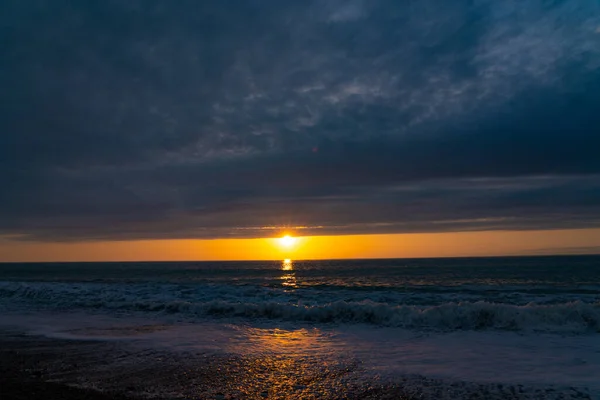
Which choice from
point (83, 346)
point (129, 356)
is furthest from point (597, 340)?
point (83, 346)

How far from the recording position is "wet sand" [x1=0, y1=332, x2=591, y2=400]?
805 centimetres

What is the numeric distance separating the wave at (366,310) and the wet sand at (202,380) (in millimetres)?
7648

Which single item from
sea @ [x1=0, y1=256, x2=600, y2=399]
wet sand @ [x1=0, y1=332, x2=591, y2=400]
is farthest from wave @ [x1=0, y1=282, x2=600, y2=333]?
wet sand @ [x1=0, y1=332, x2=591, y2=400]

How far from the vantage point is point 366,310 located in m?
18.7

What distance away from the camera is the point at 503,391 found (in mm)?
8312

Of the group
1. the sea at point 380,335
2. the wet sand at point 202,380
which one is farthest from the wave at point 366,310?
the wet sand at point 202,380

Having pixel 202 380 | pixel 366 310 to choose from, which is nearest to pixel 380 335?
pixel 366 310

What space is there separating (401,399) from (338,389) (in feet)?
3.90

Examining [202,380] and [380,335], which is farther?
[380,335]

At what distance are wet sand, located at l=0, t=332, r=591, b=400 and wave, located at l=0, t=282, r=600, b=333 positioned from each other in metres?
7.65

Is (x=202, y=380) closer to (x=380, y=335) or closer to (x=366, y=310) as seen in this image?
(x=380, y=335)

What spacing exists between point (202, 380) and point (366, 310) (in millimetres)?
10805

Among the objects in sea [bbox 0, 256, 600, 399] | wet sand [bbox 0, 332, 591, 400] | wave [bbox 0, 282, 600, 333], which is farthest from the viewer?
wave [bbox 0, 282, 600, 333]

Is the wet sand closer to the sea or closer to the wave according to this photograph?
the sea
